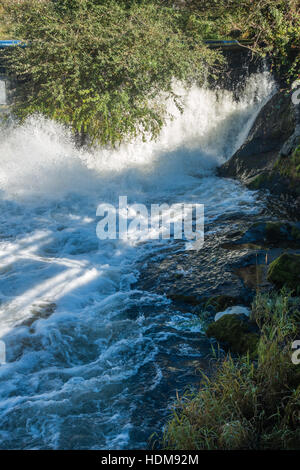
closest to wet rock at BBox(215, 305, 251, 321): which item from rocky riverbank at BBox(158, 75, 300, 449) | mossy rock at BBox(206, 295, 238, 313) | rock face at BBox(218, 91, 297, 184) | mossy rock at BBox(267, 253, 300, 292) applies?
rocky riverbank at BBox(158, 75, 300, 449)

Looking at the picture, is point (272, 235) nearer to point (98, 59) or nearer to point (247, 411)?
point (247, 411)

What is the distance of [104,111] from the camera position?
9.56 m

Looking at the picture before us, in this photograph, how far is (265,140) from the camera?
31.3 ft

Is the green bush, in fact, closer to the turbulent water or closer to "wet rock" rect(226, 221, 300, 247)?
the turbulent water

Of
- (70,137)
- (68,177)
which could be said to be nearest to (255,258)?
(68,177)

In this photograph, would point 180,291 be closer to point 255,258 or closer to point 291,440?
point 255,258

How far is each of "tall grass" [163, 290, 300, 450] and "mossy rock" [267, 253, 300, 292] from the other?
1.29 m

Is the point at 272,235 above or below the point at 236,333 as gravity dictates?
above

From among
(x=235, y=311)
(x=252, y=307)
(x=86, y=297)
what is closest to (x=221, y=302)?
(x=235, y=311)

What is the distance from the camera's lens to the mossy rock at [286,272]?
174 inches

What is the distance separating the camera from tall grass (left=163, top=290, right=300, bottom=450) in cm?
258

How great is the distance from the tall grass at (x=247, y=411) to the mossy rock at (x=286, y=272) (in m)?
1.29

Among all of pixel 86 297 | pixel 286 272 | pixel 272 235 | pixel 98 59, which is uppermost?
pixel 98 59

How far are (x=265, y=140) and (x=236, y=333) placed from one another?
677 cm
